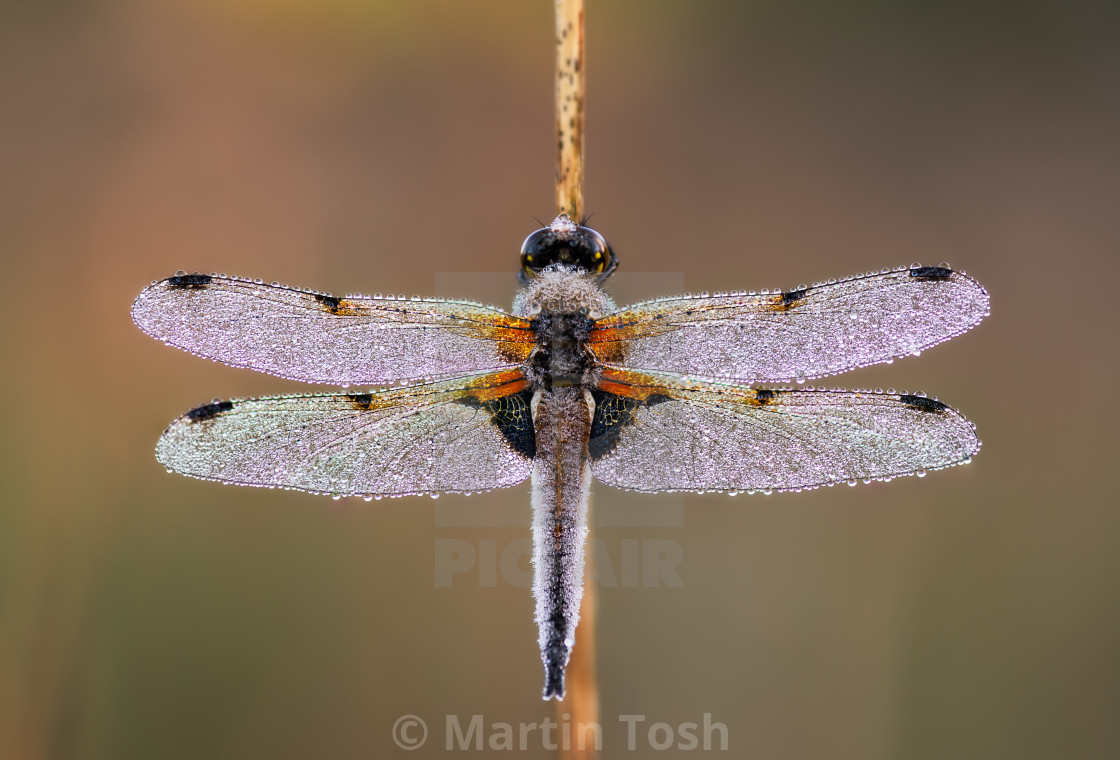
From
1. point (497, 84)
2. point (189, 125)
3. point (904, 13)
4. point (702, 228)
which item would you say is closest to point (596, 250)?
point (702, 228)

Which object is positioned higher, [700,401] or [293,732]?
[700,401]

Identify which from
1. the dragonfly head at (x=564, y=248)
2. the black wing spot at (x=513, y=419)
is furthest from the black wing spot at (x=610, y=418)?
the dragonfly head at (x=564, y=248)

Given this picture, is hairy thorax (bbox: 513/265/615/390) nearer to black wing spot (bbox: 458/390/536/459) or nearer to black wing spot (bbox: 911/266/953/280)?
black wing spot (bbox: 458/390/536/459)

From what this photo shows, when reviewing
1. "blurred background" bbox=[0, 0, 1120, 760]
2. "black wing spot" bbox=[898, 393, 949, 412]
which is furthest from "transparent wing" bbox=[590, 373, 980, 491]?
"blurred background" bbox=[0, 0, 1120, 760]

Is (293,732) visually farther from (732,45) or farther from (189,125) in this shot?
(732,45)

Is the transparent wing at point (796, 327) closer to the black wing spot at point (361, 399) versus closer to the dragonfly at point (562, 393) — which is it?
the dragonfly at point (562, 393)
